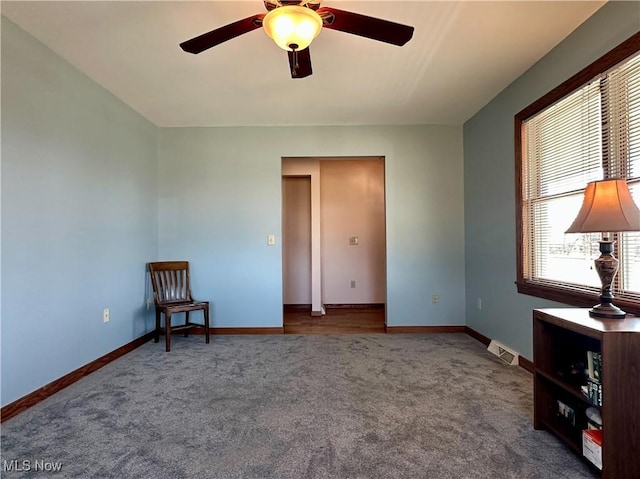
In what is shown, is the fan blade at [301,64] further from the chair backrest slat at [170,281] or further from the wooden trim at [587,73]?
the chair backrest slat at [170,281]

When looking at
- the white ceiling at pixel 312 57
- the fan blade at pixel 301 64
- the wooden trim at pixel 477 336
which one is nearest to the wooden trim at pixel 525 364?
the wooden trim at pixel 477 336

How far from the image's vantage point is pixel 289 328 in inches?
167

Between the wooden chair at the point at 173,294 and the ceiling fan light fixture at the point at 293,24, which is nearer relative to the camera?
the ceiling fan light fixture at the point at 293,24

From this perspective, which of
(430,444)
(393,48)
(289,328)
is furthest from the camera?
(289,328)

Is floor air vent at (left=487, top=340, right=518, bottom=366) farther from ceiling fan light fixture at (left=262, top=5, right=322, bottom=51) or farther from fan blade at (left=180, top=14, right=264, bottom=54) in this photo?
fan blade at (left=180, top=14, right=264, bottom=54)

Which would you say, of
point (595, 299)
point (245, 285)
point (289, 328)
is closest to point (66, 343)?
point (245, 285)

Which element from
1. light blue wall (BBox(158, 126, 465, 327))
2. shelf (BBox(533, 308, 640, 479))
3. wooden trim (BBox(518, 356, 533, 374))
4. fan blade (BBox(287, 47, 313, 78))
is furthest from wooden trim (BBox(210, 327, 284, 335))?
fan blade (BBox(287, 47, 313, 78))

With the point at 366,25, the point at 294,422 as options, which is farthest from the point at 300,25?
the point at 294,422

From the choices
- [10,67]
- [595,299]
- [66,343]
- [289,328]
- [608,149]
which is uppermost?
[10,67]

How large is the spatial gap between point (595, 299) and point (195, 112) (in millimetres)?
3783

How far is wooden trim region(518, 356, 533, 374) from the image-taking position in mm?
2652

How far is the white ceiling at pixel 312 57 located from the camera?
1.97 meters

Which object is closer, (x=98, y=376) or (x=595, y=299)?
(x=595, y=299)

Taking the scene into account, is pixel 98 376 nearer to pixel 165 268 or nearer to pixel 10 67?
pixel 165 268
